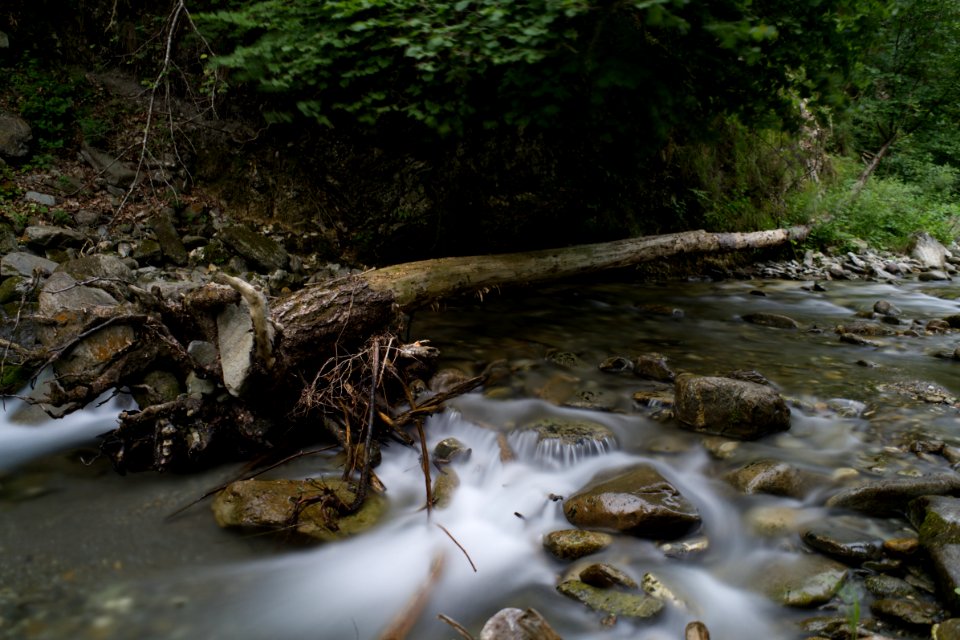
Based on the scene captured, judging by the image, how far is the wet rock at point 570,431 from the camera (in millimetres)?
3611

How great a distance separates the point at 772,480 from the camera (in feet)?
10.1

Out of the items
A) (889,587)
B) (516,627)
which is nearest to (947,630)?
(889,587)

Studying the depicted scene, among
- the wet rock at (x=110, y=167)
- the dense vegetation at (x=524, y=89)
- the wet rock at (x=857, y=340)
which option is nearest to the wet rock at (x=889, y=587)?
the dense vegetation at (x=524, y=89)

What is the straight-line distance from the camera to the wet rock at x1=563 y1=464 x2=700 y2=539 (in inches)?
110

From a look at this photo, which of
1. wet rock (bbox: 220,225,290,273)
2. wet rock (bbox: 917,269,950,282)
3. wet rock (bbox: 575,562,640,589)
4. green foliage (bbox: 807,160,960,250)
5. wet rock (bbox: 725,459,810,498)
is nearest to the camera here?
wet rock (bbox: 575,562,640,589)

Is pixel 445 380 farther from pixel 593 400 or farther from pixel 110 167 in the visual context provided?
pixel 110 167

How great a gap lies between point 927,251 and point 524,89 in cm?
1050

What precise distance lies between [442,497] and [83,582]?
1.69 meters

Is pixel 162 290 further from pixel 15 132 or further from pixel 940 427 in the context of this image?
pixel 940 427

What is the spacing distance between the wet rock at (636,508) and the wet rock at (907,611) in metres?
0.81

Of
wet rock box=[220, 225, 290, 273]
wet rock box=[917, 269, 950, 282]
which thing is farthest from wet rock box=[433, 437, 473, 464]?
wet rock box=[917, 269, 950, 282]

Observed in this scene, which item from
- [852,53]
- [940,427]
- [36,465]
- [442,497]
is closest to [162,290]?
[36,465]

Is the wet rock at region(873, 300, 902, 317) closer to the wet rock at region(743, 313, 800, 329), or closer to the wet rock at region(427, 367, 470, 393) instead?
the wet rock at region(743, 313, 800, 329)

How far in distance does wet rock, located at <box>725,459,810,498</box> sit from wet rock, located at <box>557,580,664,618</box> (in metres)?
1.03
